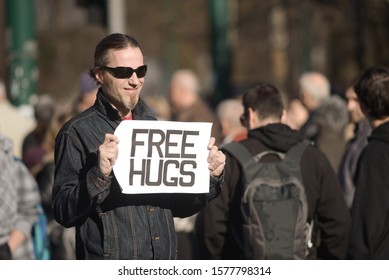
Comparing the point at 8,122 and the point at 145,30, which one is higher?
the point at 145,30

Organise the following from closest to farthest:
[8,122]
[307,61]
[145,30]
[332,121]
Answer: [332,121], [8,122], [307,61], [145,30]

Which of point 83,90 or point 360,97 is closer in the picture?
point 360,97

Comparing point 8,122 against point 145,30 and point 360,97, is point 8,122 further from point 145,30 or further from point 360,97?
point 145,30

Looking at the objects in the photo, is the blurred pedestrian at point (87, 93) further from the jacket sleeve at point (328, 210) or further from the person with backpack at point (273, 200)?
the jacket sleeve at point (328, 210)

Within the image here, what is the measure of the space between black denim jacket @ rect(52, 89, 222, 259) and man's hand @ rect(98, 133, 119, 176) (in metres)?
0.10

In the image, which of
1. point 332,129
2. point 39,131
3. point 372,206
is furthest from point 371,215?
point 39,131

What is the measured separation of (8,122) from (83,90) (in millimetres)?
2487

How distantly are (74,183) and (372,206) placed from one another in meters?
1.93

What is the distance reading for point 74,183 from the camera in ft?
17.2

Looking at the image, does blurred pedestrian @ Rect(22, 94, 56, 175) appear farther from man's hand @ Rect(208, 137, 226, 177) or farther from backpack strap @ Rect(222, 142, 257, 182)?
man's hand @ Rect(208, 137, 226, 177)

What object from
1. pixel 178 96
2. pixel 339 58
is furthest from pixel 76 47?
pixel 178 96

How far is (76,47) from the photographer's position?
35.6 m

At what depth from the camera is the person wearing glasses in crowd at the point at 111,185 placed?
5250mm
